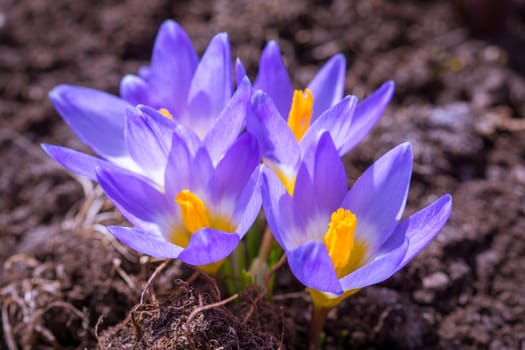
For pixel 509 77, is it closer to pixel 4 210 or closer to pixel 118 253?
pixel 118 253

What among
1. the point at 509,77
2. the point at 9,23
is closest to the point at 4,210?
the point at 9,23

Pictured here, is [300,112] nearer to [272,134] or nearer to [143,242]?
[272,134]

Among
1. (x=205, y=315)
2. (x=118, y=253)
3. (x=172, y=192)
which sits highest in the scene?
(x=172, y=192)

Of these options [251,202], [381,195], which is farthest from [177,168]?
[381,195]

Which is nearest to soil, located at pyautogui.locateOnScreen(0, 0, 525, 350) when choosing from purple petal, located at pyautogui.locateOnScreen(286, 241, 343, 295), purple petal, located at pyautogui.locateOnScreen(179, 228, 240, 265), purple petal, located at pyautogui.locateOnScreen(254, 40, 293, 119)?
purple petal, located at pyautogui.locateOnScreen(179, 228, 240, 265)

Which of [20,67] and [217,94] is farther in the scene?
[20,67]

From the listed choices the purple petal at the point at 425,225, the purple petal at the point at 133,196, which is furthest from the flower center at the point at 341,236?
the purple petal at the point at 133,196
